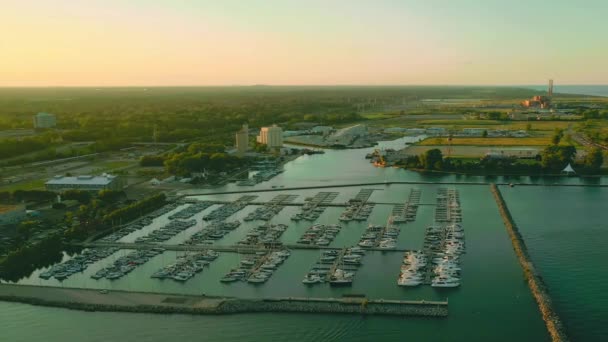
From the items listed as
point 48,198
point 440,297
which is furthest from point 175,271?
point 48,198

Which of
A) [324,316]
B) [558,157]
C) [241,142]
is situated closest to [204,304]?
[324,316]

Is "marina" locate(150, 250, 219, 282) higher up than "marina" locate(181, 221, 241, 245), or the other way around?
"marina" locate(181, 221, 241, 245)

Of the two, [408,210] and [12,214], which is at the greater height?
[12,214]

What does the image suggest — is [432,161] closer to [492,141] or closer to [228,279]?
[492,141]

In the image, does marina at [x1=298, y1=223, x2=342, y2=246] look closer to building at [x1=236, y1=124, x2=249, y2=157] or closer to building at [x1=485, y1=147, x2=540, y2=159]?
building at [x1=485, y1=147, x2=540, y2=159]

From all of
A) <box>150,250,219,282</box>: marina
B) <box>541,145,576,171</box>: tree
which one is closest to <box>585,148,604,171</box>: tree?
<box>541,145,576,171</box>: tree
